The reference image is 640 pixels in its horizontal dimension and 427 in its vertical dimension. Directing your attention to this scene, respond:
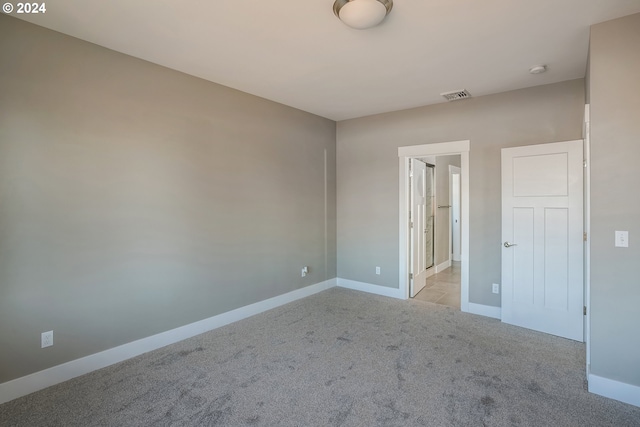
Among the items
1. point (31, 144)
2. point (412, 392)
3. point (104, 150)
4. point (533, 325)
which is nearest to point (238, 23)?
point (104, 150)

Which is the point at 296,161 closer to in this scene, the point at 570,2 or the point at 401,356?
the point at 401,356

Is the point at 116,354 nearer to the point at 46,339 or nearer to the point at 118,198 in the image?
the point at 46,339

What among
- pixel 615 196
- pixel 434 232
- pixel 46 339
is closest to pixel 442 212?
pixel 434 232

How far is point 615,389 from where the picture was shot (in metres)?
2.30

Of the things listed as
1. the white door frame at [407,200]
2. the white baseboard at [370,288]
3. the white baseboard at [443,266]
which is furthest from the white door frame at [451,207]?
the white baseboard at [370,288]

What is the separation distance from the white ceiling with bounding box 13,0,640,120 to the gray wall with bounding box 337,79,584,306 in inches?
12.4

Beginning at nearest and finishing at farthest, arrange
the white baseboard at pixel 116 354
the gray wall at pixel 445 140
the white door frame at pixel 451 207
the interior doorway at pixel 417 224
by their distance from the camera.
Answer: the white baseboard at pixel 116 354, the gray wall at pixel 445 140, the interior doorway at pixel 417 224, the white door frame at pixel 451 207

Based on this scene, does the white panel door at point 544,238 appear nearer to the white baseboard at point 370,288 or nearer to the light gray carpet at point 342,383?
the light gray carpet at point 342,383

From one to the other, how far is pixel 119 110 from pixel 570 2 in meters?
3.57

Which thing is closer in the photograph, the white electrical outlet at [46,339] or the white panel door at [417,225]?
the white electrical outlet at [46,339]

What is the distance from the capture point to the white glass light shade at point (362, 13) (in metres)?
2.07

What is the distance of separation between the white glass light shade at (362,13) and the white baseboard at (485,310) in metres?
3.48

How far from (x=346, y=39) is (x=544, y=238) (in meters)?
2.92

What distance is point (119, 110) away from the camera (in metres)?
2.83
